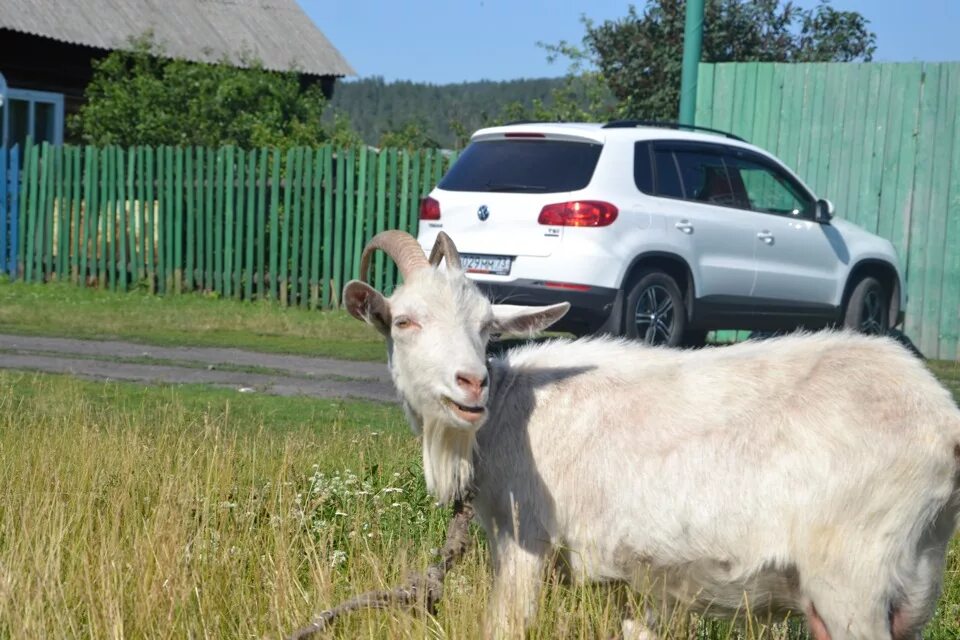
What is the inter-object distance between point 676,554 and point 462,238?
7.51 m

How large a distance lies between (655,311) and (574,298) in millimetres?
979

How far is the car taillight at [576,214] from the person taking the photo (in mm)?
11531

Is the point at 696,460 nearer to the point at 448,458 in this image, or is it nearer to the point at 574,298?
the point at 448,458

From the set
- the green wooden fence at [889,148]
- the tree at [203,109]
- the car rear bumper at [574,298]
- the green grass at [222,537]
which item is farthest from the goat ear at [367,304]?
the tree at [203,109]

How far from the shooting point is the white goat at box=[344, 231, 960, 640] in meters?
4.50

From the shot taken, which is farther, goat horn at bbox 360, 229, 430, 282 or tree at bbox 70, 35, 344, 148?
tree at bbox 70, 35, 344, 148

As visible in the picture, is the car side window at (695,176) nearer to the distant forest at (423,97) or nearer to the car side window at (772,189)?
the car side window at (772,189)

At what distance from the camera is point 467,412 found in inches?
189

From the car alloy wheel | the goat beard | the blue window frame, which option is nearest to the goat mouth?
the goat beard

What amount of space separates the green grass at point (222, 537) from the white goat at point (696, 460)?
18cm

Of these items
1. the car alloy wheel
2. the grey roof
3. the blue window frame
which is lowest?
the car alloy wheel

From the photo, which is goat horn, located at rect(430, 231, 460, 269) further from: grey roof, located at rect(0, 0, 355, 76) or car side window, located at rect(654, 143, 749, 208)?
grey roof, located at rect(0, 0, 355, 76)

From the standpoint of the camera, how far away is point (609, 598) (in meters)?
4.69

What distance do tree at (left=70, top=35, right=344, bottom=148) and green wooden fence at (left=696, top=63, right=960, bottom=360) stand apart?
8854 mm
